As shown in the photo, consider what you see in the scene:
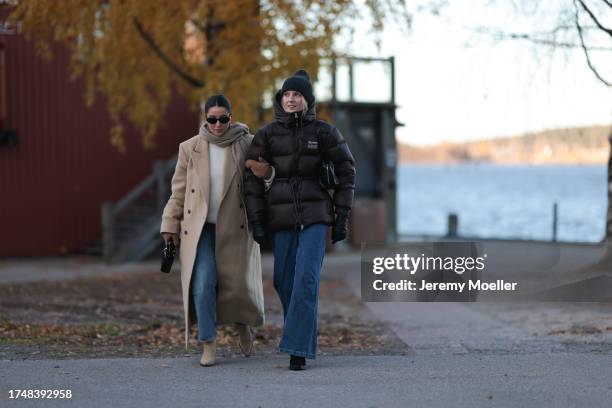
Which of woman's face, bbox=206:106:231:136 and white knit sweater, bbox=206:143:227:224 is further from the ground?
woman's face, bbox=206:106:231:136

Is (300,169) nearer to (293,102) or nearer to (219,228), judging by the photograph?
(293,102)

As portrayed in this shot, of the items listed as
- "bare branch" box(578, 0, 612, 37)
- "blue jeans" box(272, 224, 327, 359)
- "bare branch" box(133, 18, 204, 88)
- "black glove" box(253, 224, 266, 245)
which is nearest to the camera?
"blue jeans" box(272, 224, 327, 359)

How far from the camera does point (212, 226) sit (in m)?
6.82

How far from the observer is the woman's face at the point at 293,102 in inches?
255

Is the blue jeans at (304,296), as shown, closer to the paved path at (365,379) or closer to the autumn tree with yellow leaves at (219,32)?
the paved path at (365,379)

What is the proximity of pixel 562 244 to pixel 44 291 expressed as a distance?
11.1 meters

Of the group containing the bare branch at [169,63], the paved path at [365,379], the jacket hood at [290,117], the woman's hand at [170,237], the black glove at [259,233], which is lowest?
the paved path at [365,379]

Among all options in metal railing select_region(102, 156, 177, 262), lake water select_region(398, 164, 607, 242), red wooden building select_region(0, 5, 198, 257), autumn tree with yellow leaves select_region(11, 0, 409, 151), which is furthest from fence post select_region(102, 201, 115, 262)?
lake water select_region(398, 164, 607, 242)

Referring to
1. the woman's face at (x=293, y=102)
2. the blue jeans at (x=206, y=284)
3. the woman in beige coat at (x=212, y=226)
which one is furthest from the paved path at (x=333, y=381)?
the woman's face at (x=293, y=102)

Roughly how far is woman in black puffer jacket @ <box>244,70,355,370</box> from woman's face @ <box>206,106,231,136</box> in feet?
1.07

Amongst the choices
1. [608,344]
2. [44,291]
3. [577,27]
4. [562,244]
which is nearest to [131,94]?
[44,291]

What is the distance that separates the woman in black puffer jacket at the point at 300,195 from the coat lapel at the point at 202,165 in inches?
13.3

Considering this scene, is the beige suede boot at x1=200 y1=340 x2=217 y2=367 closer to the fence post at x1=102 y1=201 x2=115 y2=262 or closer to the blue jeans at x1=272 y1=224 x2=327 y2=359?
the blue jeans at x1=272 y1=224 x2=327 y2=359

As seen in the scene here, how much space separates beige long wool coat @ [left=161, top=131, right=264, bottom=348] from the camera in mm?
6746
